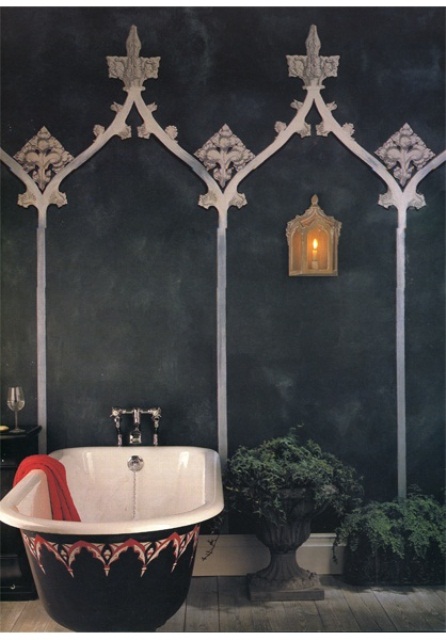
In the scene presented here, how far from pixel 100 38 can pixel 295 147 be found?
4.12 ft

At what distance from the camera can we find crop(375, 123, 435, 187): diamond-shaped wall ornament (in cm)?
415

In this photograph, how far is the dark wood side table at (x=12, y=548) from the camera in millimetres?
3684

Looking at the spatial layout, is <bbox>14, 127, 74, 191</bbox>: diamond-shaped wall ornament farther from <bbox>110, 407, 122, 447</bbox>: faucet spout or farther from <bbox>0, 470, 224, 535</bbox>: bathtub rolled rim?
<bbox>0, 470, 224, 535</bbox>: bathtub rolled rim

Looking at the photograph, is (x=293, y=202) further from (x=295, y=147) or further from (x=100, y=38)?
(x=100, y=38)

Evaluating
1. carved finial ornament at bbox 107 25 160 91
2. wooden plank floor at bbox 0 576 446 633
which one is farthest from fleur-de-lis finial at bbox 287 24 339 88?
wooden plank floor at bbox 0 576 446 633

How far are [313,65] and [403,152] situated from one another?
704 millimetres

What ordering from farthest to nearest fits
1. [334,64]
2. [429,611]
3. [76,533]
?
[334,64] < [429,611] < [76,533]

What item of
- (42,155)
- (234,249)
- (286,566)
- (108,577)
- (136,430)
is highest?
(42,155)

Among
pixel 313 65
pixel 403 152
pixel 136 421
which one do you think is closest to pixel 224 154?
pixel 313 65

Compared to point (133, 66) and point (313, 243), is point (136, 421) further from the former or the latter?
point (133, 66)

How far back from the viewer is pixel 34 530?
105 inches

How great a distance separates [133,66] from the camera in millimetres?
4094

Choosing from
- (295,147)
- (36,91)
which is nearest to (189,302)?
(295,147)

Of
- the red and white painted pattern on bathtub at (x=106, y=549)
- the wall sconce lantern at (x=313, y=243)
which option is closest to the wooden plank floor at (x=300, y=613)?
the red and white painted pattern on bathtub at (x=106, y=549)
